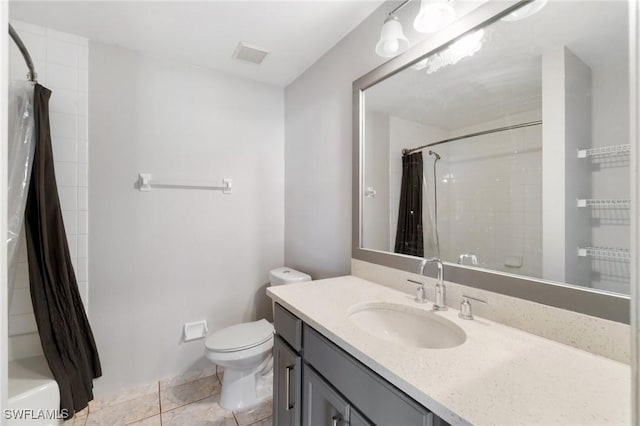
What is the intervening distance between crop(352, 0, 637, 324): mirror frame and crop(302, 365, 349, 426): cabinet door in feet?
2.05

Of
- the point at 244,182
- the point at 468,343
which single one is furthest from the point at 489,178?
the point at 244,182

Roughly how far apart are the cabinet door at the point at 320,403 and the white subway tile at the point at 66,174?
1779 millimetres

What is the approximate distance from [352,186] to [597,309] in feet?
3.74

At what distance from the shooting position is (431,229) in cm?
128

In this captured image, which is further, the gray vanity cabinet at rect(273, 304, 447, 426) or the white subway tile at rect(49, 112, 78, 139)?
the white subway tile at rect(49, 112, 78, 139)

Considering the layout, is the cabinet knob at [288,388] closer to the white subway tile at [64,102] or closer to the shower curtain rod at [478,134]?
the shower curtain rod at [478,134]

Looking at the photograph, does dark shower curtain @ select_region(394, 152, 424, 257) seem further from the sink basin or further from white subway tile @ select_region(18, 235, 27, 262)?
white subway tile @ select_region(18, 235, 27, 262)

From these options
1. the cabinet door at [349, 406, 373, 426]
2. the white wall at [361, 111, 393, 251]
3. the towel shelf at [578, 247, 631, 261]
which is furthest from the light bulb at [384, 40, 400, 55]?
the cabinet door at [349, 406, 373, 426]

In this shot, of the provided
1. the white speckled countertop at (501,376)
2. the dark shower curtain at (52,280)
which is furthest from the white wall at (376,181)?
the dark shower curtain at (52,280)

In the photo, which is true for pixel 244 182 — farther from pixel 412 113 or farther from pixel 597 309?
pixel 597 309

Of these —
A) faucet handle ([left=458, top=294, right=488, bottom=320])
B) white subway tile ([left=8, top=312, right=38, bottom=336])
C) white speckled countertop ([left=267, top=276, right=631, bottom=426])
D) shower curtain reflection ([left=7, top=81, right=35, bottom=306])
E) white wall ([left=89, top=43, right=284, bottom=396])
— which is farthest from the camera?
white wall ([left=89, top=43, right=284, bottom=396])

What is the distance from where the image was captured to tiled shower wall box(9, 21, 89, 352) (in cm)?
156

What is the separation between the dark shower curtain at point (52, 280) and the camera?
1.41 metres

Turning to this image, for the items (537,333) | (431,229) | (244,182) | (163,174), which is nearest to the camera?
(537,333)
